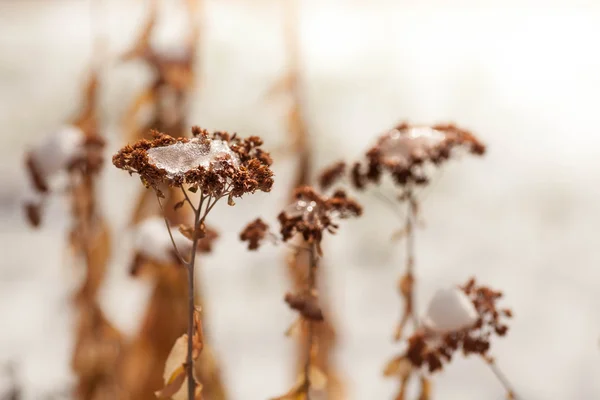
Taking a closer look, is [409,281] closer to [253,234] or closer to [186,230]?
[253,234]

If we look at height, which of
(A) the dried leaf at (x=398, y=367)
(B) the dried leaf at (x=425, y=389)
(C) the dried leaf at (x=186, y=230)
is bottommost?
(B) the dried leaf at (x=425, y=389)

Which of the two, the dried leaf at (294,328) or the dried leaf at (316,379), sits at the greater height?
the dried leaf at (294,328)

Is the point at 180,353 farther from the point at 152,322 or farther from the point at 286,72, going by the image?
the point at 286,72

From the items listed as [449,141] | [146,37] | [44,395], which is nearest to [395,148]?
[449,141]

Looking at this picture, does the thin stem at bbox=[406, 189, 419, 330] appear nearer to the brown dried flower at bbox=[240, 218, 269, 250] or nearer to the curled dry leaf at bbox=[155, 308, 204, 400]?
the brown dried flower at bbox=[240, 218, 269, 250]

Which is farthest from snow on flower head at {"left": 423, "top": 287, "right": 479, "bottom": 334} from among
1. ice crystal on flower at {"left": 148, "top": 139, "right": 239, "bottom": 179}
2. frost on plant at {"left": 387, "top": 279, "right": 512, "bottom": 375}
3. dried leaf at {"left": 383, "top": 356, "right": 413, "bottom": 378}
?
ice crystal on flower at {"left": 148, "top": 139, "right": 239, "bottom": 179}

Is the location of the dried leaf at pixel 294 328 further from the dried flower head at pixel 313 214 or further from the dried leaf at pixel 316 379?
the dried flower head at pixel 313 214

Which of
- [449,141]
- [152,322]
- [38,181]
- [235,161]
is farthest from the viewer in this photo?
[152,322]

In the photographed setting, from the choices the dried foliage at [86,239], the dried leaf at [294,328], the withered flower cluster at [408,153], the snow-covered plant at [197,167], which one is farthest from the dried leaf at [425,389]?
the dried foliage at [86,239]
